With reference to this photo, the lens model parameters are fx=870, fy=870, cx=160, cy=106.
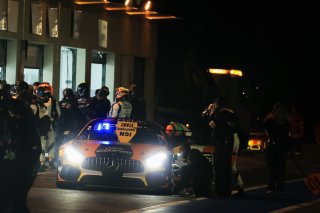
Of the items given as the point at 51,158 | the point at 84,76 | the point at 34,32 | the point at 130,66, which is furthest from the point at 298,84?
the point at 51,158

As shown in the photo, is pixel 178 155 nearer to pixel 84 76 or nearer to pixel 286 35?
pixel 84 76

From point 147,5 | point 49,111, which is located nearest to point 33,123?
point 49,111

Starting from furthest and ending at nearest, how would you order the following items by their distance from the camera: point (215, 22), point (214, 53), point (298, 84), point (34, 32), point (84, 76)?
1. point (298, 84)
2. point (215, 22)
3. point (214, 53)
4. point (84, 76)
5. point (34, 32)

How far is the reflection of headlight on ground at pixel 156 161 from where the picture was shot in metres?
14.8

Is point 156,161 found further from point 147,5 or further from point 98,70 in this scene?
point 98,70

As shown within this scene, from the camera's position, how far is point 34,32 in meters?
24.8

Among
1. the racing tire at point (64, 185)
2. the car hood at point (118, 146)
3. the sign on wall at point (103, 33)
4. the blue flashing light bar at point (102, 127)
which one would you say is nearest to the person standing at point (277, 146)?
the car hood at point (118, 146)

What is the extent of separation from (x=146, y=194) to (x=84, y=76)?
13.0m

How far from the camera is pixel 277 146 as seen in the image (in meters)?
Result: 16.9

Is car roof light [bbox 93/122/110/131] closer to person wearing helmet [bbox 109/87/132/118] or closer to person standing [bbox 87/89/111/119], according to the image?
person wearing helmet [bbox 109/87/132/118]

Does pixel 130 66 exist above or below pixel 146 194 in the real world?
above

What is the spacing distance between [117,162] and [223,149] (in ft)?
6.43

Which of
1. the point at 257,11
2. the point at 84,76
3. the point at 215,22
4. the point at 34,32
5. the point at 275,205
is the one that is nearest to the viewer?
the point at 275,205

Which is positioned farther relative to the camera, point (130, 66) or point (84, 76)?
point (130, 66)
